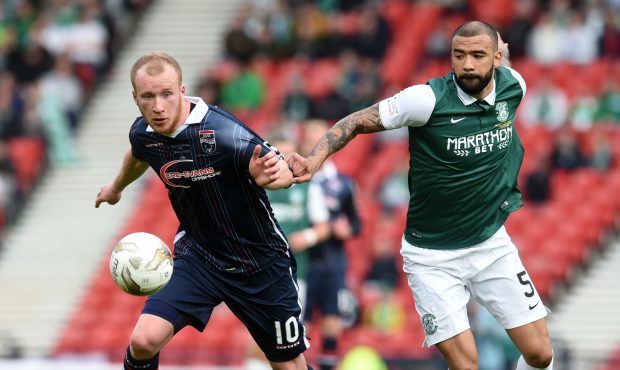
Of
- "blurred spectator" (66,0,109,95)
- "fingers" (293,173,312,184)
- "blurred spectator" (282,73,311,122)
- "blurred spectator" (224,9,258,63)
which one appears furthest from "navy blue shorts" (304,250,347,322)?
"blurred spectator" (66,0,109,95)

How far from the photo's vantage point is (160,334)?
8336mm

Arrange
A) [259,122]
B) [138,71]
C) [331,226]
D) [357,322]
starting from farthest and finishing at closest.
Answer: [259,122], [357,322], [331,226], [138,71]

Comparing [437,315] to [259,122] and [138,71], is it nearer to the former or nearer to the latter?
[138,71]

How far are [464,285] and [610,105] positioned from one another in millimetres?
10363

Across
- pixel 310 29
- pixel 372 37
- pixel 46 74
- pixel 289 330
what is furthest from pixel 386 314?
pixel 46 74

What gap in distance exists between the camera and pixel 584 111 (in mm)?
18531

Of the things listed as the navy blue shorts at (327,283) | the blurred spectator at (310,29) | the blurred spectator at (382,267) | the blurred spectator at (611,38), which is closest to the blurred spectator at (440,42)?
the blurred spectator at (310,29)

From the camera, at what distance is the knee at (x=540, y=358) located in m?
8.76

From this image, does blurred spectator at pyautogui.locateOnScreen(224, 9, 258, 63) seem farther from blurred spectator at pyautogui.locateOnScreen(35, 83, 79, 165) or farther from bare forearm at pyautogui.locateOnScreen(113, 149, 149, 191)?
bare forearm at pyautogui.locateOnScreen(113, 149, 149, 191)

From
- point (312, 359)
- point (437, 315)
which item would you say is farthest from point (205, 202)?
point (312, 359)

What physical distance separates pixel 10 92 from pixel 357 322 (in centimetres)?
874

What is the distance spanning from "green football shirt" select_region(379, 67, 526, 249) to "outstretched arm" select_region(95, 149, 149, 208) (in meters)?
1.77

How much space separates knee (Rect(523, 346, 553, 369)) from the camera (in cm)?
876

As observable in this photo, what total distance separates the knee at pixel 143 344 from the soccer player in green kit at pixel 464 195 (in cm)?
175
